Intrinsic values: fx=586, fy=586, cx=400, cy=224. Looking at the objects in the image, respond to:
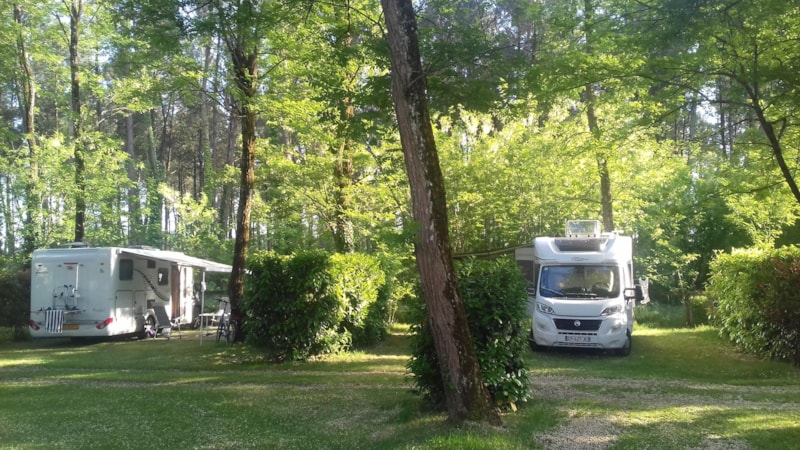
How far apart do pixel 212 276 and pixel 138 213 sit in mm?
4351

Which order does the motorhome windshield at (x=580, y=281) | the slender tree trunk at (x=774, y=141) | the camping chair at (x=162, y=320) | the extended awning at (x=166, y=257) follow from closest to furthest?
the slender tree trunk at (x=774, y=141), the motorhome windshield at (x=580, y=281), the extended awning at (x=166, y=257), the camping chair at (x=162, y=320)

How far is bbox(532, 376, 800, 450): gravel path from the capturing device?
5715 mm

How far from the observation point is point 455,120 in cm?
841

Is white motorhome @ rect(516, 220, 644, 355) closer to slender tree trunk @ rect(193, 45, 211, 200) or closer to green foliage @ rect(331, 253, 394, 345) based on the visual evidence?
green foliage @ rect(331, 253, 394, 345)

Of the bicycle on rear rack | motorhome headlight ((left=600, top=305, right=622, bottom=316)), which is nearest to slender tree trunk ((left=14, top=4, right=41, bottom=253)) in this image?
the bicycle on rear rack

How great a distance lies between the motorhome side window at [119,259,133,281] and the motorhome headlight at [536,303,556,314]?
416 inches

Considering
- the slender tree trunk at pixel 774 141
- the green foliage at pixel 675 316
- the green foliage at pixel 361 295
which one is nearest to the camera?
the slender tree trunk at pixel 774 141

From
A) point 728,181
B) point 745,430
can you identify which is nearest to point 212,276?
point 728,181

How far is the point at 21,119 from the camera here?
110 feet

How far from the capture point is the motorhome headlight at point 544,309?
38.6ft

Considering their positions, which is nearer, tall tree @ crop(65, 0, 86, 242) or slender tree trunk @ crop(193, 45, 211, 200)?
tall tree @ crop(65, 0, 86, 242)

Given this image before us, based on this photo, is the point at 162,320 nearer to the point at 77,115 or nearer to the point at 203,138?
the point at 77,115

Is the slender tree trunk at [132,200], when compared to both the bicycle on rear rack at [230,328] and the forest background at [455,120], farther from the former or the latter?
the bicycle on rear rack at [230,328]

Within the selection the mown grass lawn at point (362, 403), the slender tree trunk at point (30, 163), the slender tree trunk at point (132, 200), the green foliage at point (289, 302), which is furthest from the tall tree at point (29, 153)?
the green foliage at point (289, 302)
